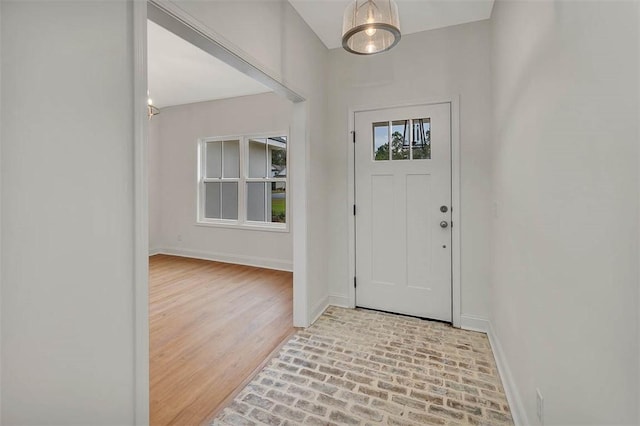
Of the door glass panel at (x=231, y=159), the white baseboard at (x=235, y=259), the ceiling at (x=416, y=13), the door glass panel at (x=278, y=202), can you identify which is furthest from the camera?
the door glass panel at (x=231, y=159)

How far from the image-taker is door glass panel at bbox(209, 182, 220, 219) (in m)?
5.36

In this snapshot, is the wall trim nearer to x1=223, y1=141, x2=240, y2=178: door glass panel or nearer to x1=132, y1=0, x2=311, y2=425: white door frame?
x1=132, y1=0, x2=311, y2=425: white door frame

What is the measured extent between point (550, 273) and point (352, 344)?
5.36 ft

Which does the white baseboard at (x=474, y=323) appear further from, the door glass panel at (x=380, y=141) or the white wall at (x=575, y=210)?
the door glass panel at (x=380, y=141)

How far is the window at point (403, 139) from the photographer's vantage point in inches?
114

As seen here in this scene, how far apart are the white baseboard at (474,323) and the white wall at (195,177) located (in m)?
2.62

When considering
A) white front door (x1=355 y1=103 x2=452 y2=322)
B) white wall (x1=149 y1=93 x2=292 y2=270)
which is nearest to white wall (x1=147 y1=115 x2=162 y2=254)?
white wall (x1=149 y1=93 x2=292 y2=270)

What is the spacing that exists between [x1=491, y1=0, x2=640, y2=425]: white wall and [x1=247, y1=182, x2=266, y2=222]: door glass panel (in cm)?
387

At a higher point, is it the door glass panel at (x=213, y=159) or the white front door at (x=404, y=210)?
the door glass panel at (x=213, y=159)

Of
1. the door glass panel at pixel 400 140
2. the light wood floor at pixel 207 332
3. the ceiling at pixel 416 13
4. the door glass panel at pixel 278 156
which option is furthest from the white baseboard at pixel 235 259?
the ceiling at pixel 416 13

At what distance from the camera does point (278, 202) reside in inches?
193

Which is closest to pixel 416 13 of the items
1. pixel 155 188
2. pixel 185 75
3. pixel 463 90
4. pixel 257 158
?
pixel 463 90

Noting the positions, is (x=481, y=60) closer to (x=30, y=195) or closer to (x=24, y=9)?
(x=24, y=9)

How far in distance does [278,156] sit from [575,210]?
4.26 metres
